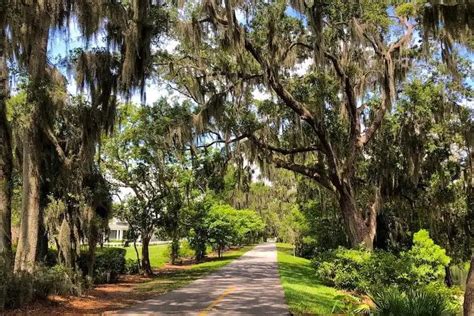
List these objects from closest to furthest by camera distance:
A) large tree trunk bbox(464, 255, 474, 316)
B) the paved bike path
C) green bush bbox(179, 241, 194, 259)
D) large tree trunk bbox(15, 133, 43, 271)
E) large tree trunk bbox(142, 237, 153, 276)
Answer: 1. large tree trunk bbox(464, 255, 474, 316)
2. the paved bike path
3. large tree trunk bbox(15, 133, 43, 271)
4. large tree trunk bbox(142, 237, 153, 276)
5. green bush bbox(179, 241, 194, 259)

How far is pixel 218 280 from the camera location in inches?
754

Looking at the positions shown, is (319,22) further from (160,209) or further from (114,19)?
(160,209)

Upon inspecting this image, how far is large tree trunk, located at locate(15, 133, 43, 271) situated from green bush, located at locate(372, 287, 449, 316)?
8.45m

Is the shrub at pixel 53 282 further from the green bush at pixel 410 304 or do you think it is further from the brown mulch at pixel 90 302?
the green bush at pixel 410 304

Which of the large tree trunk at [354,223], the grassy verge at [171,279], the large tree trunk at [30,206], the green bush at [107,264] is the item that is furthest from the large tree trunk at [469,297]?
the large tree trunk at [354,223]

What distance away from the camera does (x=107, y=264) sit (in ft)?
68.0

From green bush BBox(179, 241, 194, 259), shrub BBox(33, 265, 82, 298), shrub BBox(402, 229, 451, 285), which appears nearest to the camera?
shrub BBox(33, 265, 82, 298)

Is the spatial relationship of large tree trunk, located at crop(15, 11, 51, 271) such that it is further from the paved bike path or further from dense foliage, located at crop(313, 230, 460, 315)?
dense foliage, located at crop(313, 230, 460, 315)

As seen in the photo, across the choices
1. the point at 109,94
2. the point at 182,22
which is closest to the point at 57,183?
the point at 109,94

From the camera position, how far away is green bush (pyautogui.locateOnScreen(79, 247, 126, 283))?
18.1 metres

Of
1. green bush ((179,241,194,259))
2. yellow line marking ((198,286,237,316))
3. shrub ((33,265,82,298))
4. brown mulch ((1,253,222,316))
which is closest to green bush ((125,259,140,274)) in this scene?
brown mulch ((1,253,222,316))

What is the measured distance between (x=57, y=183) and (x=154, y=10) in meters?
5.83

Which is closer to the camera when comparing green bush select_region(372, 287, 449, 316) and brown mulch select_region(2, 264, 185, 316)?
green bush select_region(372, 287, 449, 316)

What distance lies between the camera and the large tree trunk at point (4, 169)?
13.3m
